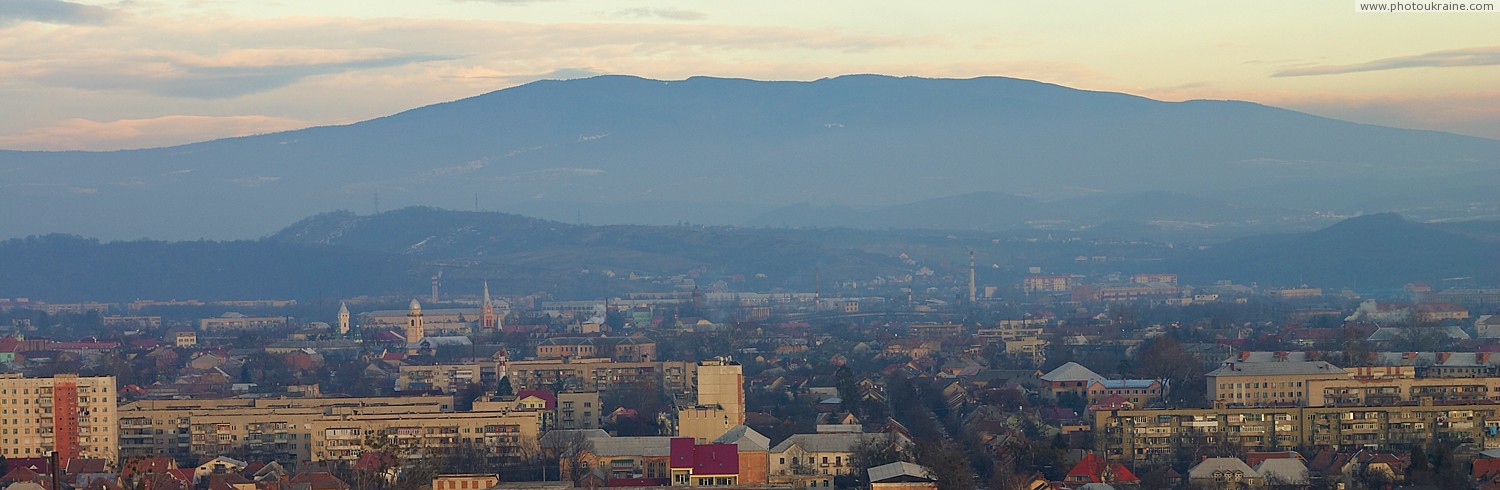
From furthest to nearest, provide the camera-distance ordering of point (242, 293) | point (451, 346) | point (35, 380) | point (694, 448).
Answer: point (242, 293) < point (451, 346) < point (35, 380) < point (694, 448)

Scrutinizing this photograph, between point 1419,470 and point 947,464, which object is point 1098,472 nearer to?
point 947,464

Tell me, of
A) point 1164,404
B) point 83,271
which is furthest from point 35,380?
point 83,271

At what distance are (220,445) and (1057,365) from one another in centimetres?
2481

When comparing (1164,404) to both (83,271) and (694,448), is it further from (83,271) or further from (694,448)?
Result: (83,271)

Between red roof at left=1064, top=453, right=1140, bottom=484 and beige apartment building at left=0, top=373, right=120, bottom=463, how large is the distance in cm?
1694

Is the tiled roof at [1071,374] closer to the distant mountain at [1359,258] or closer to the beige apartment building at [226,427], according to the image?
the beige apartment building at [226,427]

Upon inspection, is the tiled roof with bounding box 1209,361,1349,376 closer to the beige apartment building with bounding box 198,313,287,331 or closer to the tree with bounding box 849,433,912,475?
the tree with bounding box 849,433,912,475

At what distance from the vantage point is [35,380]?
→ 4709 centimetres

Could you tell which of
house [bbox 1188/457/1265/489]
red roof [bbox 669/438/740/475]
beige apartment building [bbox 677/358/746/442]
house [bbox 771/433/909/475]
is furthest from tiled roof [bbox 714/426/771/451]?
house [bbox 1188/457/1265/489]

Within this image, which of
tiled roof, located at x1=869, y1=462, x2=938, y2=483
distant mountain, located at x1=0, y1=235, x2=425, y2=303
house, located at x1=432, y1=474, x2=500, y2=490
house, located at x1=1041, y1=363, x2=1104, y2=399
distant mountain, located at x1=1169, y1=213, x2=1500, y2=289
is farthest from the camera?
distant mountain, located at x1=0, y1=235, x2=425, y2=303

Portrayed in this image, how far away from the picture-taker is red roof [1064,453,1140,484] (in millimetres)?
38188

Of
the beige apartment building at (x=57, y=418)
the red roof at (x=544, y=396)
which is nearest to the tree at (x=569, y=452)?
the red roof at (x=544, y=396)

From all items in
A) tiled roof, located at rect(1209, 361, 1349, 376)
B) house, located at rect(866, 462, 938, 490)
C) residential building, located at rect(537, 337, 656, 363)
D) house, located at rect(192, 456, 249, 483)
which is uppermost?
tiled roof, located at rect(1209, 361, 1349, 376)

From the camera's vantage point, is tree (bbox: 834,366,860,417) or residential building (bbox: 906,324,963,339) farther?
residential building (bbox: 906,324,963,339)
